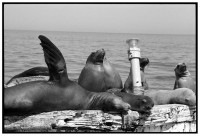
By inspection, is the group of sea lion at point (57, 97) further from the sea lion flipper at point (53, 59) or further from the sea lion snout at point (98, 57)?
the sea lion snout at point (98, 57)

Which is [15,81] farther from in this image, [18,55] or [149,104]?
[18,55]

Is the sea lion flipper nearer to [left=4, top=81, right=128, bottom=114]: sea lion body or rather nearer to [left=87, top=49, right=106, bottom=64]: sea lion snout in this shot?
[left=4, top=81, right=128, bottom=114]: sea lion body

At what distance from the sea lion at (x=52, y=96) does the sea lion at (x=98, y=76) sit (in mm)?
1494

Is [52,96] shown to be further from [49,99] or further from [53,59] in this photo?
[53,59]

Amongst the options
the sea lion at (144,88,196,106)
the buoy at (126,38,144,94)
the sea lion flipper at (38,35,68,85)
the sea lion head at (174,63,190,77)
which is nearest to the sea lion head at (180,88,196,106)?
the sea lion at (144,88,196,106)

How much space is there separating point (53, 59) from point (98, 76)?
2.00m

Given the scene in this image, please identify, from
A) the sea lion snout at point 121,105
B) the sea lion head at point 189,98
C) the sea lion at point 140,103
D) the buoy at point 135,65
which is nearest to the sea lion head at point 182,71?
the sea lion head at point 189,98

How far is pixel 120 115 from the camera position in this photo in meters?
4.94

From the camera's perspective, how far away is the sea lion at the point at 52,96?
4.83 meters

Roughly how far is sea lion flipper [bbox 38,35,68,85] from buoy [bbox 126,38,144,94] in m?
1.17

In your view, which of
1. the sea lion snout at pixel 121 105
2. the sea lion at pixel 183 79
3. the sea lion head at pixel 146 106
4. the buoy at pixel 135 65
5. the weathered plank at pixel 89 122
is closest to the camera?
the weathered plank at pixel 89 122

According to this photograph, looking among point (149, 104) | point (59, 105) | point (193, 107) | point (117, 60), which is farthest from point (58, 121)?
point (117, 60)

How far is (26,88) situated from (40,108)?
0.30 meters

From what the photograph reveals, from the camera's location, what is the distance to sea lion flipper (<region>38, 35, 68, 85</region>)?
4965 millimetres
